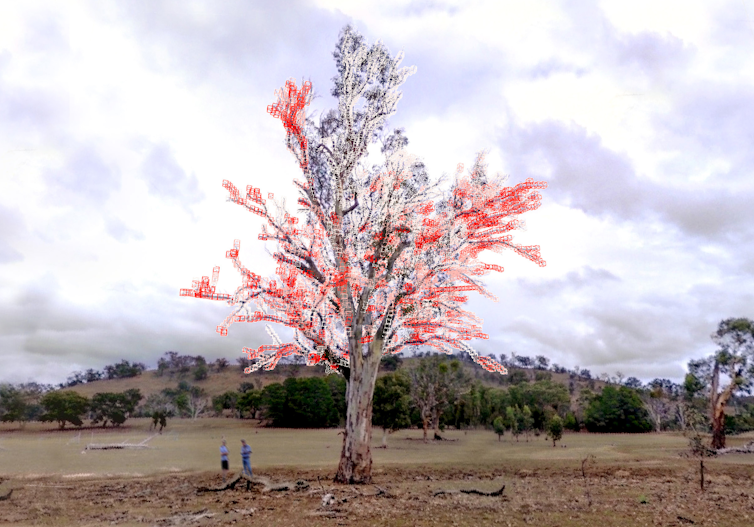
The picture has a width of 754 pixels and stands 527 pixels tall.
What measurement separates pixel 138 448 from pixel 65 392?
36707 mm

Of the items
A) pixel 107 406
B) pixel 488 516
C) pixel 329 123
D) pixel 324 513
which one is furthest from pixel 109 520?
pixel 107 406

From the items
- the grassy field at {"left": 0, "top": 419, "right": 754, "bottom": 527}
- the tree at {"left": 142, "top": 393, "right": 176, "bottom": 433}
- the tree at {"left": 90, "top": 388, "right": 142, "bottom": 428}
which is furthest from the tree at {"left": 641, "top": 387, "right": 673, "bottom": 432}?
the tree at {"left": 142, "top": 393, "right": 176, "bottom": 433}

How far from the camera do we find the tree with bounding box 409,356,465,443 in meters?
56.3

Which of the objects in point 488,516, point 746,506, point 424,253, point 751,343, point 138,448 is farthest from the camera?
point 138,448

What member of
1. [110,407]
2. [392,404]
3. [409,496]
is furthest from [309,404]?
[409,496]

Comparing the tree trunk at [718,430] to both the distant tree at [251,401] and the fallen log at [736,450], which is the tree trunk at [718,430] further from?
the distant tree at [251,401]

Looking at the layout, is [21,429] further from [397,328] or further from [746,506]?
[746,506]

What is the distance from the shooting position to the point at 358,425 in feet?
62.2

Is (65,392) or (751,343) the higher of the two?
(751,343)

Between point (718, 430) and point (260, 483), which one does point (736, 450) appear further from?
point (260, 483)

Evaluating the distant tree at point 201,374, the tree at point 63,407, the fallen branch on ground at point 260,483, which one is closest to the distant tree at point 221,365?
the distant tree at point 201,374

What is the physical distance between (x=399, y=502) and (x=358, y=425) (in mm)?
4126

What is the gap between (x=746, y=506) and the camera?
603 inches

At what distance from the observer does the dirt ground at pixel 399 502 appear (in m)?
13.2
